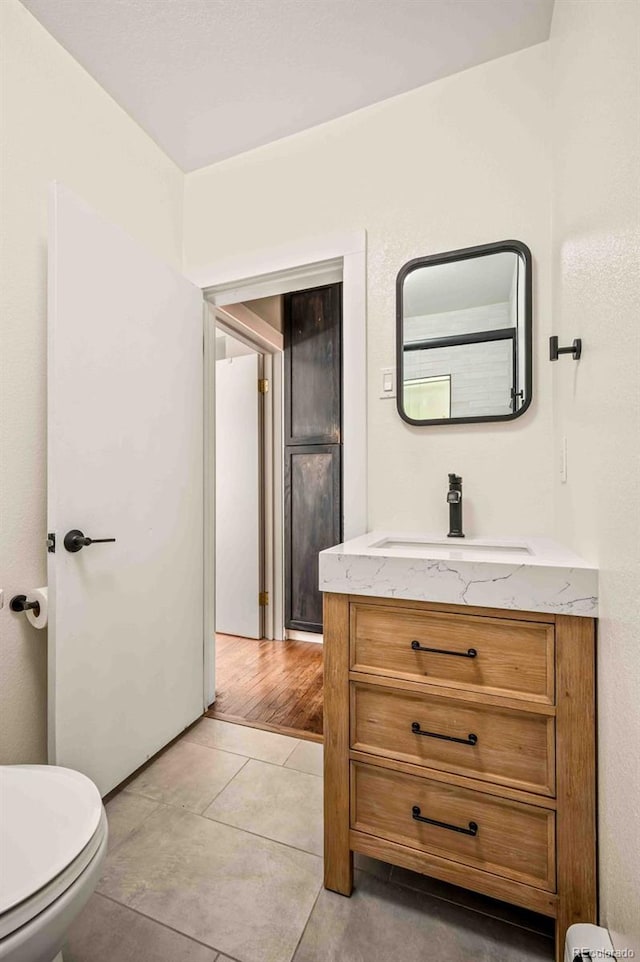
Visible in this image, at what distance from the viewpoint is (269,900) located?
1117mm

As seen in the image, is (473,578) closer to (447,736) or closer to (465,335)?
(447,736)

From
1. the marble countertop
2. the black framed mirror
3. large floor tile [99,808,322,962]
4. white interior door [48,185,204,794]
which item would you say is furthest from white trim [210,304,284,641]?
the marble countertop

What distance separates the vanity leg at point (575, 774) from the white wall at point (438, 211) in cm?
62

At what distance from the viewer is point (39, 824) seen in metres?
0.79

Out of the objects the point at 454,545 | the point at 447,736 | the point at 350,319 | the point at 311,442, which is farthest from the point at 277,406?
the point at 447,736

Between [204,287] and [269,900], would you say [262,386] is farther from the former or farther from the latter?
[269,900]

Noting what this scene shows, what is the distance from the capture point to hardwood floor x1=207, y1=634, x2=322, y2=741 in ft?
6.48

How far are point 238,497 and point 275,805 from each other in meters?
1.88

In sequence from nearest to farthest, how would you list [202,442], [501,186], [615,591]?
[615,591], [501,186], [202,442]

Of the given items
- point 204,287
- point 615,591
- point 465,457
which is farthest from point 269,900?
point 204,287

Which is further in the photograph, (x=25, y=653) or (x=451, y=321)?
(x=451, y=321)

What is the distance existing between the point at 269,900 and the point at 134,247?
2.07 m

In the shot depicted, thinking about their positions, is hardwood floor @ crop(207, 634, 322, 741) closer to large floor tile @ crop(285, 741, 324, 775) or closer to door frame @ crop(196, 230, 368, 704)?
large floor tile @ crop(285, 741, 324, 775)

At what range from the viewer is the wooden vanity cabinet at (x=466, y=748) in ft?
2.99
